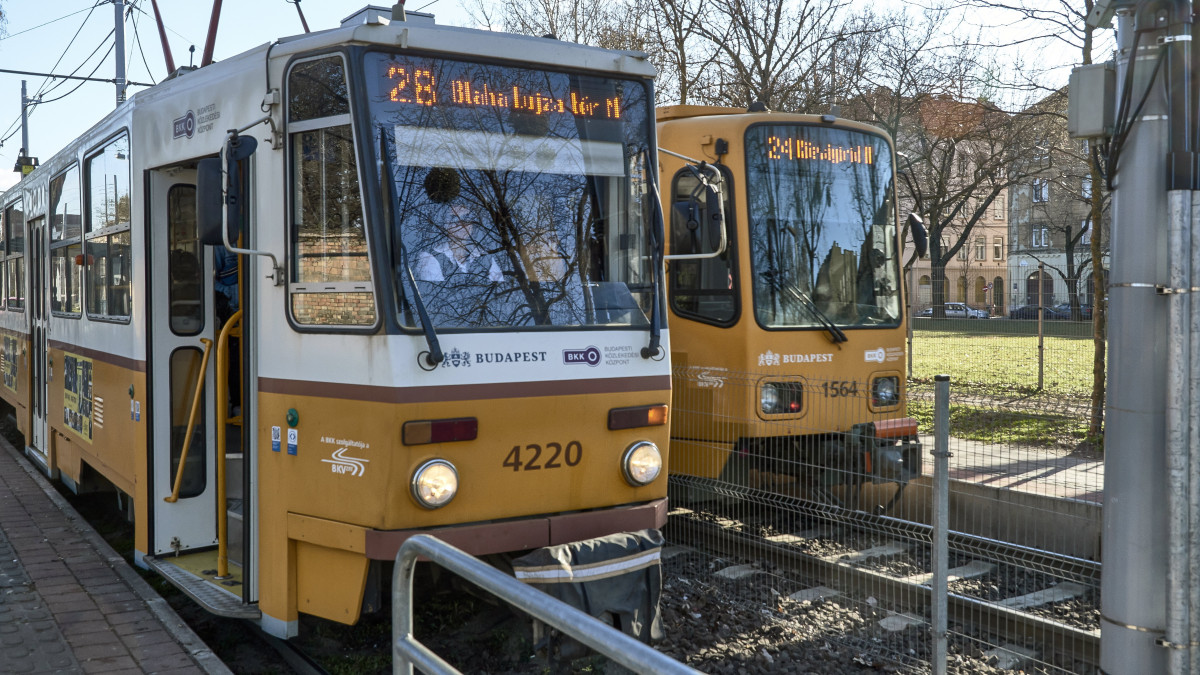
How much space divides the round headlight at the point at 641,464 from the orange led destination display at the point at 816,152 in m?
3.64

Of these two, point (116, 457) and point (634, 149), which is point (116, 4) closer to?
point (116, 457)

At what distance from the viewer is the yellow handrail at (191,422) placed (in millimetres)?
6176

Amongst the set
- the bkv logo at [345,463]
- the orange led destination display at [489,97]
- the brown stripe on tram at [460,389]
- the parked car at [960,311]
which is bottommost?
the bkv logo at [345,463]

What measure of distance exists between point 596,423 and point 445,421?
826 mm

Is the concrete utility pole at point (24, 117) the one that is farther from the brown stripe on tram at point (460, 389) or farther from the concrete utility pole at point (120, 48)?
the brown stripe on tram at point (460, 389)

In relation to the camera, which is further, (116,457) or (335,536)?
(116,457)

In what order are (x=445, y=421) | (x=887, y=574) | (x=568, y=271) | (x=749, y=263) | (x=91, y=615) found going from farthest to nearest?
1. (x=749, y=263)
2. (x=887, y=574)
3. (x=91, y=615)
4. (x=568, y=271)
5. (x=445, y=421)

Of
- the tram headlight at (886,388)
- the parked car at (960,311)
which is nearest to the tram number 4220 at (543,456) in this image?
the tram headlight at (886,388)

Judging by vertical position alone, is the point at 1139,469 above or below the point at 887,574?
above

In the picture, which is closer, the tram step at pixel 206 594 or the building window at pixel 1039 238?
the tram step at pixel 206 594

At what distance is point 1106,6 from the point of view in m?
4.52

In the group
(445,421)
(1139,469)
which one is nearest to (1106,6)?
(1139,469)

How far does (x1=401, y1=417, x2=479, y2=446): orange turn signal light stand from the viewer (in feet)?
15.3

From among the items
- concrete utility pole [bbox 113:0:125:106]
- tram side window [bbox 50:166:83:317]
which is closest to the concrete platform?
tram side window [bbox 50:166:83:317]
